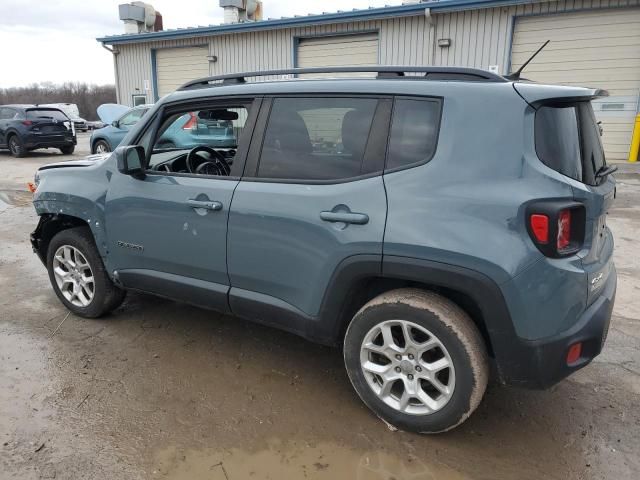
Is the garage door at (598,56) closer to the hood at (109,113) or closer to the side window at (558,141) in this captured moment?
the hood at (109,113)

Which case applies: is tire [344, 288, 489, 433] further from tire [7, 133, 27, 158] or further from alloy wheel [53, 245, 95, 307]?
tire [7, 133, 27, 158]

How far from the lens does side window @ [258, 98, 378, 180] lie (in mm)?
2672

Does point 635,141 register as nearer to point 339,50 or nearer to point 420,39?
point 420,39

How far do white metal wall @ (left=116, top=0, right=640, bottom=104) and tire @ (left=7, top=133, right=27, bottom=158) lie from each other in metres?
6.36

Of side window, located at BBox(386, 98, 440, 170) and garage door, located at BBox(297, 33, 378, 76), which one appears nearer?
side window, located at BBox(386, 98, 440, 170)

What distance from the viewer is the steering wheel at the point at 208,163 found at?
146 inches

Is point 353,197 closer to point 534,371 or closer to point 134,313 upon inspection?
point 534,371

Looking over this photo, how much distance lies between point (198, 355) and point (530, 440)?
2.11m

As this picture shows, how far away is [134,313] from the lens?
13.7 ft

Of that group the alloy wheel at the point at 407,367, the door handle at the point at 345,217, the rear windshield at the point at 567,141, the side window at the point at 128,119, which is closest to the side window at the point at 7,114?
the side window at the point at 128,119

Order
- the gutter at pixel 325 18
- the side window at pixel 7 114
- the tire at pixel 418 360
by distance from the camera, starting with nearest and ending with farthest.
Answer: the tire at pixel 418 360 → the gutter at pixel 325 18 → the side window at pixel 7 114

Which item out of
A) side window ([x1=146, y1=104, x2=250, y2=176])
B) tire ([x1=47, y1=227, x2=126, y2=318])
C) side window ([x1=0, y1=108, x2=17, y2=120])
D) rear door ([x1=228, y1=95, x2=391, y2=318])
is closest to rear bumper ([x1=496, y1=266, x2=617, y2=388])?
rear door ([x1=228, y1=95, x2=391, y2=318])

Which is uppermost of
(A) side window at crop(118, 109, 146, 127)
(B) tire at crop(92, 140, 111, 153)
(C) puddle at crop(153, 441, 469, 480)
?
(A) side window at crop(118, 109, 146, 127)

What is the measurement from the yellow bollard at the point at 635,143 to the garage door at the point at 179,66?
523 inches
